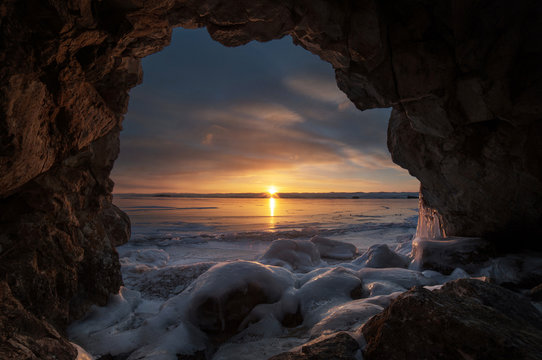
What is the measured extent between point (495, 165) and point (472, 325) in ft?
16.7

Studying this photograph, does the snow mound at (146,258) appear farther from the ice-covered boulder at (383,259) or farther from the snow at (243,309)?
the ice-covered boulder at (383,259)

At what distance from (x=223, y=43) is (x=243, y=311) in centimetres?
460

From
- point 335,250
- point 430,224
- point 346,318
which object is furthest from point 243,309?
point 430,224

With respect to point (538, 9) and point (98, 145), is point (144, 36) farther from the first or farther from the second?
point (538, 9)

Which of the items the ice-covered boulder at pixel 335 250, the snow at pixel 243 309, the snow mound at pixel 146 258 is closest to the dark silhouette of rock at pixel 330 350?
the snow at pixel 243 309

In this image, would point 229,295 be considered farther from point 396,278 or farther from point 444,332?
point 396,278

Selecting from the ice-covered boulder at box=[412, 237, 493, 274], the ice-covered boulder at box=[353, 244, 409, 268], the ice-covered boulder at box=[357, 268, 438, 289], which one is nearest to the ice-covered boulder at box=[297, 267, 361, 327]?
the ice-covered boulder at box=[357, 268, 438, 289]

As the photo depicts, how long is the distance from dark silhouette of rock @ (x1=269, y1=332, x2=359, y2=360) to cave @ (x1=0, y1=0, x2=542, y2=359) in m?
2.30

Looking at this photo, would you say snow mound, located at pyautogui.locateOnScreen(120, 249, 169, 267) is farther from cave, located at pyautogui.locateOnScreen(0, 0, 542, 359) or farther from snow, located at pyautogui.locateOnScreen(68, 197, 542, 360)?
cave, located at pyautogui.locateOnScreen(0, 0, 542, 359)

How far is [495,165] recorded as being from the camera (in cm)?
562

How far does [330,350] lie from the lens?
7.65 feet

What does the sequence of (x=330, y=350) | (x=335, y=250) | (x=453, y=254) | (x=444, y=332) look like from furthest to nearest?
(x=335, y=250), (x=453, y=254), (x=330, y=350), (x=444, y=332)

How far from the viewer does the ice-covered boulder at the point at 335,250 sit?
32.2 ft

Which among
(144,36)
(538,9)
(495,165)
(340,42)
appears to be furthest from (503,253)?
(144,36)
